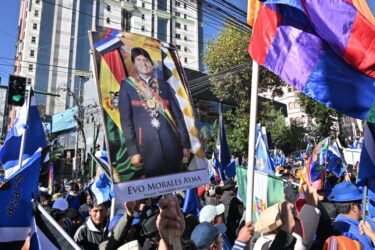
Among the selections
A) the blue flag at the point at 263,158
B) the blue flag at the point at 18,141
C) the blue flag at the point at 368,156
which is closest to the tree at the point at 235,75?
the blue flag at the point at 263,158

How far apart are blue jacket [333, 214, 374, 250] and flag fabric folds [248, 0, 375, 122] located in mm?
1012

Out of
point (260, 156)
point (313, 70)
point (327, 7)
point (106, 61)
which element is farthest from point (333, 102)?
point (260, 156)

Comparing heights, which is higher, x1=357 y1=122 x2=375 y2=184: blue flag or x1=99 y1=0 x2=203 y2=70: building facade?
x1=99 y1=0 x2=203 y2=70: building facade

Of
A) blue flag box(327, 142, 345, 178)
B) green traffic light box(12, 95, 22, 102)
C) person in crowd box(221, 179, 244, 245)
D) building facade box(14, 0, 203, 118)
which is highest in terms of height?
building facade box(14, 0, 203, 118)

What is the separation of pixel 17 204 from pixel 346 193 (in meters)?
2.88

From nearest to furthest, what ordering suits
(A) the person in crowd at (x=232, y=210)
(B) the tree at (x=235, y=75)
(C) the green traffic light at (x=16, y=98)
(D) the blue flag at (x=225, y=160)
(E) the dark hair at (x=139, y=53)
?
(E) the dark hair at (x=139, y=53) → (A) the person in crowd at (x=232, y=210) → (C) the green traffic light at (x=16, y=98) → (D) the blue flag at (x=225, y=160) → (B) the tree at (x=235, y=75)

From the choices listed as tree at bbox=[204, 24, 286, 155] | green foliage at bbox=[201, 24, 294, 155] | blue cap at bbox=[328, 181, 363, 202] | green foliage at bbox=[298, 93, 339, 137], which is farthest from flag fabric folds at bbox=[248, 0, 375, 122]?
green foliage at bbox=[298, 93, 339, 137]

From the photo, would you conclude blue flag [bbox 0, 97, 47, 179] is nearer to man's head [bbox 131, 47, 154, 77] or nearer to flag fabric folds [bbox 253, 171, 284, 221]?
man's head [bbox 131, 47, 154, 77]

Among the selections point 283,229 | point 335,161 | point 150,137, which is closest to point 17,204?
point 150,137

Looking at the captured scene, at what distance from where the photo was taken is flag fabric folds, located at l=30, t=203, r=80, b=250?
99.9 inches

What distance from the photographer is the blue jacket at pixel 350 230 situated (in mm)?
2965

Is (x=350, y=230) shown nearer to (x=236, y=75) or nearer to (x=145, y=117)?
(x=145, y=117)

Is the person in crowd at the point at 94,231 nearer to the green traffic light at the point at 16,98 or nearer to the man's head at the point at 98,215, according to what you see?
the man's head at the point at 98,215

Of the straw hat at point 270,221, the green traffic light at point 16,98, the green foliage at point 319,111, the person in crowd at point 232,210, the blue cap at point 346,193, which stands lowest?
the person in crowd at point 232,210
